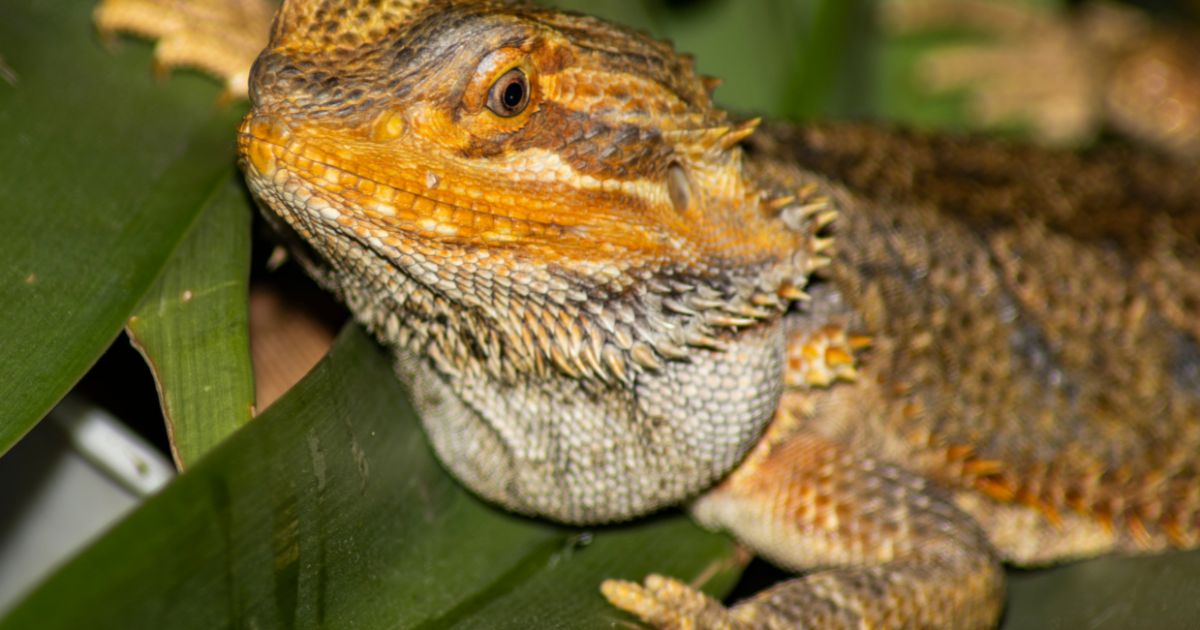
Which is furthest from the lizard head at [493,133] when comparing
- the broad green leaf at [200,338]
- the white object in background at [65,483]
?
the white object in background at [65,483]

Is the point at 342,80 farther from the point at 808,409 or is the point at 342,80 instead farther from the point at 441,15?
the point at 808,409

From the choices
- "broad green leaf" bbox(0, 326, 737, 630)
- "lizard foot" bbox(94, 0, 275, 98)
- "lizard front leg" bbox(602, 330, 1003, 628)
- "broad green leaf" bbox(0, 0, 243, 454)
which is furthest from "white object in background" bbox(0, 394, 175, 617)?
"lizard front leg" bbox(602, 330, 1003, 628)

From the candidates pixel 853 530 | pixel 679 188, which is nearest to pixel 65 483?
pixel 679 188

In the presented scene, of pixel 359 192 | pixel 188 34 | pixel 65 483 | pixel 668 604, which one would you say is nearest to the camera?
pixel 359 192

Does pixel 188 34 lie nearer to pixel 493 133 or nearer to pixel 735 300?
pixel 493 133

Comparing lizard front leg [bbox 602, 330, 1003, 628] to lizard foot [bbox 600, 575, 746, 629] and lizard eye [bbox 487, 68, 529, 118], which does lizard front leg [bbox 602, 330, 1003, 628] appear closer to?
lizard foot [bbox 600, 575, 746, 629]

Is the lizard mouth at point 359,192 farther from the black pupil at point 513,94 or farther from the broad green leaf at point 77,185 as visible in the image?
the broad green leaf at point 77,185
